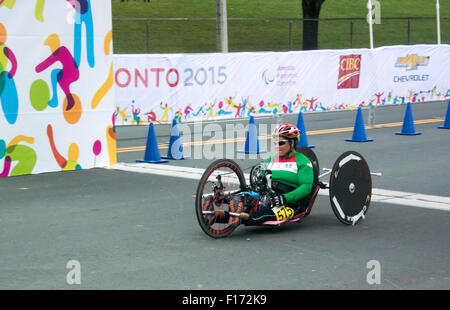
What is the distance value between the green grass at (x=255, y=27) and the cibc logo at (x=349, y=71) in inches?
524

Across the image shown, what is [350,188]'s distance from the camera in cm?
849

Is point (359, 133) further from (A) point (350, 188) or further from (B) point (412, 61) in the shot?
(B) point (412, 61)

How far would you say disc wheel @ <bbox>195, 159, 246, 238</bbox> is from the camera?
7.67 meters

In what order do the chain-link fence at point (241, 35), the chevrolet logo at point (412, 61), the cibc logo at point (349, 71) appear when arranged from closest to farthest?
the cibc logo at point (349, 71) → the chevrolet logo at point (412, 61) → the chain-link fence at point (241, 35)

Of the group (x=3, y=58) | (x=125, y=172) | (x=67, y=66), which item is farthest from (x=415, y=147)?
(x=3, y=58)

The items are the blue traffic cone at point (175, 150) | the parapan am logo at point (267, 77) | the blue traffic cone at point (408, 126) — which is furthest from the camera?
the parapan am logo at point (267, 77)

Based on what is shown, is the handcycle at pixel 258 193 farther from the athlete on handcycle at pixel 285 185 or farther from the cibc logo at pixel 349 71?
the cibc logo at pixel 349 71

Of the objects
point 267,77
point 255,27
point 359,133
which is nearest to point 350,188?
point 359,133

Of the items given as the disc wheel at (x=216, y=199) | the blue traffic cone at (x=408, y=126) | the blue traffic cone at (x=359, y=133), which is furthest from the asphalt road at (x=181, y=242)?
the blue traffic cone at (x=408, y=126)

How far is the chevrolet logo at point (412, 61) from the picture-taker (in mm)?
25562

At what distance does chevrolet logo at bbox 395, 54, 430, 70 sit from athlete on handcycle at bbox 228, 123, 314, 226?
705 inches

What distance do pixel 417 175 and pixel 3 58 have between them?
6586 mm

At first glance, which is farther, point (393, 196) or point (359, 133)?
point (359, 133)

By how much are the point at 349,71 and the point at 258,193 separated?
16717 millimetres
